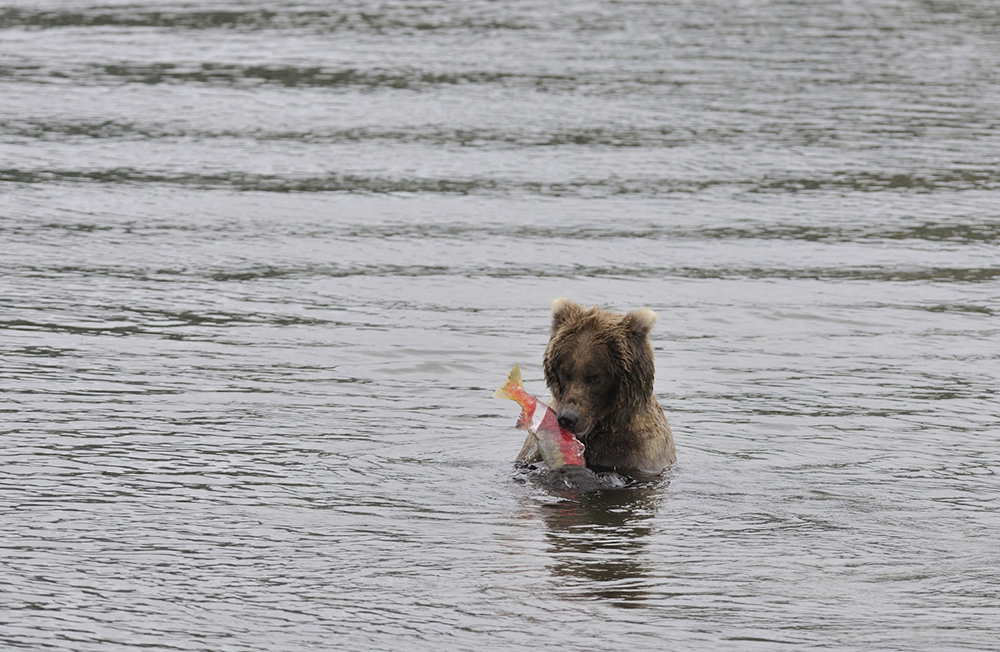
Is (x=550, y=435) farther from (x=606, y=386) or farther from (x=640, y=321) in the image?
(x=640, y=321)

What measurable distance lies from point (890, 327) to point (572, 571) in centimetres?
581

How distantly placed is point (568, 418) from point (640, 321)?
667 mm

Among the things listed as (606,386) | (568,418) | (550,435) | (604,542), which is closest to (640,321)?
(606,386)

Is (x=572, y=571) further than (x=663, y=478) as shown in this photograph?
No

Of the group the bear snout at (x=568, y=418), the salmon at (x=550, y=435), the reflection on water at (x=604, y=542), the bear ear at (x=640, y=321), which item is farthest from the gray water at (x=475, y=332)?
the bear ear at (x=640, y=321)

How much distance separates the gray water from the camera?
7.21 meters

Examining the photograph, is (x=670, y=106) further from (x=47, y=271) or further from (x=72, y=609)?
(x=72, y=609)

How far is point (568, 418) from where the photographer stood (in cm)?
857

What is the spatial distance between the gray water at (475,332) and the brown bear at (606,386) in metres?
0.29

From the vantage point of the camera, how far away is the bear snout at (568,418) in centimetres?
855

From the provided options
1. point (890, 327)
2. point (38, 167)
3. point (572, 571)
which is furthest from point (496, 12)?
point (572, 571)

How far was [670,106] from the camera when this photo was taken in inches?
798

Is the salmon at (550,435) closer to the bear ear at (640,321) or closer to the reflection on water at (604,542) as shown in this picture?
the reflection on water at (604,542)

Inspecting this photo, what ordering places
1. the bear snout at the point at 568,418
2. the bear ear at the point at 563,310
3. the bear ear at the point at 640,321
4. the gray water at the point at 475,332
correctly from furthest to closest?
1. the bear ear at the point at 563,310
2. the bear ear at the point at 640,321
3. the bear snout at the point at 568,418
4. the gray water at the point at 475,332
